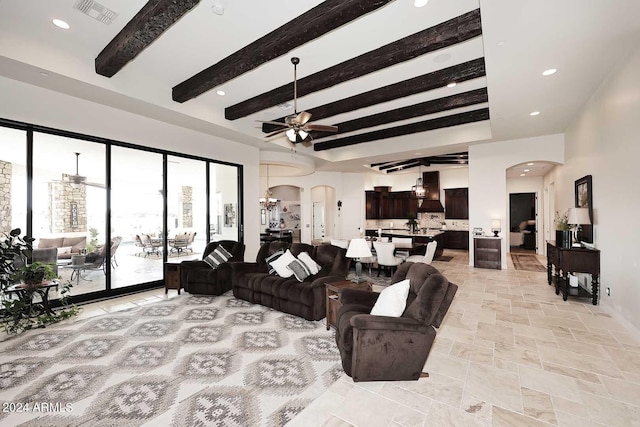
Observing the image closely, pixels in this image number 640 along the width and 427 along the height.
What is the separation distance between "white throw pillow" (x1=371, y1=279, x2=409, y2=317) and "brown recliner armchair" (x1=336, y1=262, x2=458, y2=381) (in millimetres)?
78

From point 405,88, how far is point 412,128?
2185mm

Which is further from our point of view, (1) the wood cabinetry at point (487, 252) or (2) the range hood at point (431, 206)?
(2) the range hood at point (431, 206)

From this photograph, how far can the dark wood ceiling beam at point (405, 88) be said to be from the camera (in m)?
4.07

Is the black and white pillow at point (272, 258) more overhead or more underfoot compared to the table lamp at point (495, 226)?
more underfoot

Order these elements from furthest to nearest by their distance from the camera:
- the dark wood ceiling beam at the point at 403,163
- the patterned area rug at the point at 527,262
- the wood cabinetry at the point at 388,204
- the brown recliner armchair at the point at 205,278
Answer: the wood cabinetry at the point at 388,204 < the dark wood ceiling beam at the point at 403,163 < the patterned area rug at the point at 527,262 < the brown recliner armchair at the point at 205,278

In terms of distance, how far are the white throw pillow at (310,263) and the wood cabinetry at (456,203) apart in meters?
8.79

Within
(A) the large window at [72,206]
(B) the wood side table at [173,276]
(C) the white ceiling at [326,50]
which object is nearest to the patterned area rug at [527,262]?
(C) the white ceiling at [326,50]

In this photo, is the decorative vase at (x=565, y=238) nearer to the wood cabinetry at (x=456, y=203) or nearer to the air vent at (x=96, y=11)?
the wood cabinetry at (x=456, y=203)

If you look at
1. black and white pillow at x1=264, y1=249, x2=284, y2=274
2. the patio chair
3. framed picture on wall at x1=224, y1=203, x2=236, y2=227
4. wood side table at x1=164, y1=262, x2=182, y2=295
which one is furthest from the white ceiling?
black and white pillow at x1=264, y1=249, x2=284, y2=274

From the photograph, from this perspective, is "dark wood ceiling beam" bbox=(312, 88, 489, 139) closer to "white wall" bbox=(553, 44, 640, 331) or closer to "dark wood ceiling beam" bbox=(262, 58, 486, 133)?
"dark wood ceiling beam" bbox=(262, 58, 486, 133)

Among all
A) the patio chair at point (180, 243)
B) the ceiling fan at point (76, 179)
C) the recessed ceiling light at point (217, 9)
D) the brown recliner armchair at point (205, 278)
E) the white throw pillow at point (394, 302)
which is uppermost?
the recessed ceiling light at point (217, 9)

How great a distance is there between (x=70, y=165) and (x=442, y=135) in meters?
7.47

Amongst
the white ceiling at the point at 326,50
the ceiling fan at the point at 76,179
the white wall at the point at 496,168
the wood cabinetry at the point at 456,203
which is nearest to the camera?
the white ceiling at the point at 326,50

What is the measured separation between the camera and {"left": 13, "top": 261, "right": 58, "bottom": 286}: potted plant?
3.54 meters
